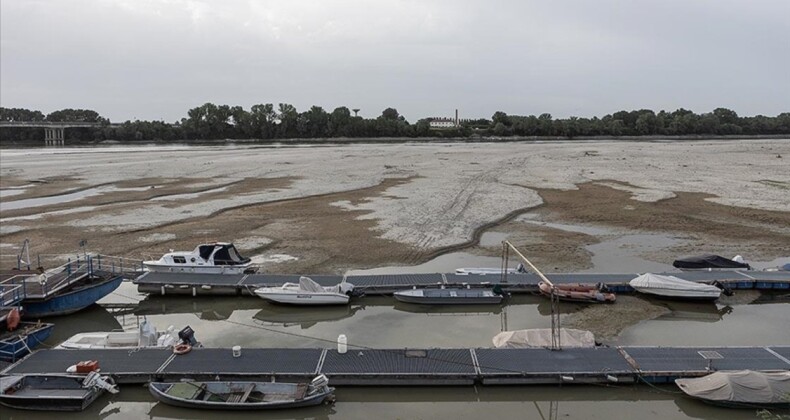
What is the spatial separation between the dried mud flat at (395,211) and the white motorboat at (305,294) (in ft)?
15.1

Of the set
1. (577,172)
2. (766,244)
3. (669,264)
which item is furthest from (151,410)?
(577,172)

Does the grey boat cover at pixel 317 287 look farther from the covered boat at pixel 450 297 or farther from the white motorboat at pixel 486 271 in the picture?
the white motorboat at pixel 486 271

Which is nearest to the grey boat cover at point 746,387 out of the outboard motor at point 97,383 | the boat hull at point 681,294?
the boat hull at point 681,294

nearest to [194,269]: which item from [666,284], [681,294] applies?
[666,284]

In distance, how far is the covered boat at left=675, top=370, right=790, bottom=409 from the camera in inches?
617

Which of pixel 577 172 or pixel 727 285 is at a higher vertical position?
pixel 577 172

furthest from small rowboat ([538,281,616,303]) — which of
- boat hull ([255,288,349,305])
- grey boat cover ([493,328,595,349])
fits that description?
boat hull ([255,288,349,305])

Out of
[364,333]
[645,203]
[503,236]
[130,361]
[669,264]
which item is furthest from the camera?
[645,203]

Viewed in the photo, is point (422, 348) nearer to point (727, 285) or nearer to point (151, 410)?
point (151, 410)

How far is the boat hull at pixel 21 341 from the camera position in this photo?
62.3 ft

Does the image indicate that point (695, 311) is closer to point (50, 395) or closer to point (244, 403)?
point (244, 403)

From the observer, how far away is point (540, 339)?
64.0 ft

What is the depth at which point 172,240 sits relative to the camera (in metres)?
35.3

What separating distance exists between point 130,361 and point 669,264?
27.5m
